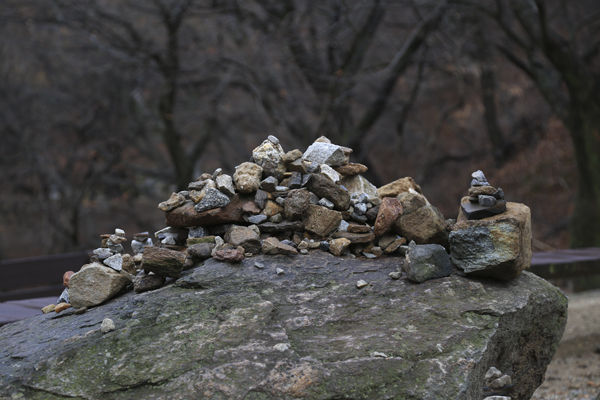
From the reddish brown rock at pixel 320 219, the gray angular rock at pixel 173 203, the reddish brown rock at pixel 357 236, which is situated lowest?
the reddish brown rock at pixel 357 236

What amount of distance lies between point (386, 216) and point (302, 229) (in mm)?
369

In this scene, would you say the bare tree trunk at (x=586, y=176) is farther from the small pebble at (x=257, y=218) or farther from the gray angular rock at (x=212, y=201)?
the gray angular rock at (x=212, y=201)

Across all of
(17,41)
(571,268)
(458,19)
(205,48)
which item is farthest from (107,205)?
(571,268)

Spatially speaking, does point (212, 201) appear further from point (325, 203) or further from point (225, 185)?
point (325, 203)

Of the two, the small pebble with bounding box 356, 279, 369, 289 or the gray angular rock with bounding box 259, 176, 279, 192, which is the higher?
the gray angular rock with bounding box 259, 176, 279, 192

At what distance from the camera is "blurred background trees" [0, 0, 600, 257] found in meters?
7.49

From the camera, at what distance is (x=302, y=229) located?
2631mm

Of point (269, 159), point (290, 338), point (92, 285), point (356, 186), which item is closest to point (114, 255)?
point (92, 285)

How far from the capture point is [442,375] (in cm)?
194

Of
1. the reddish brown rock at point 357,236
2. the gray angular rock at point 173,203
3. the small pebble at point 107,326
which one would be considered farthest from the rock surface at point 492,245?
the small pebble at point 107,326

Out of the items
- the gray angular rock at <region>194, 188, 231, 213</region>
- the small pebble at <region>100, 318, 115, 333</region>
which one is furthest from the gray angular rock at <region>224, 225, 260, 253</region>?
the small pebble at <region>100, 318, 115, 333</region>

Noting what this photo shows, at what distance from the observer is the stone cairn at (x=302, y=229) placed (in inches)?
94.3

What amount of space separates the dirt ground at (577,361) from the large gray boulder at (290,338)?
115cm

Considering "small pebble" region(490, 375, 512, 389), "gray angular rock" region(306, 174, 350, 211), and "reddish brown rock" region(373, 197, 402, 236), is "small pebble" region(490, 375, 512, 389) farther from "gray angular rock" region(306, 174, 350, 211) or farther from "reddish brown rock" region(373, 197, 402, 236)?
"gray angular rock" region(306, 174, 350, 211)
